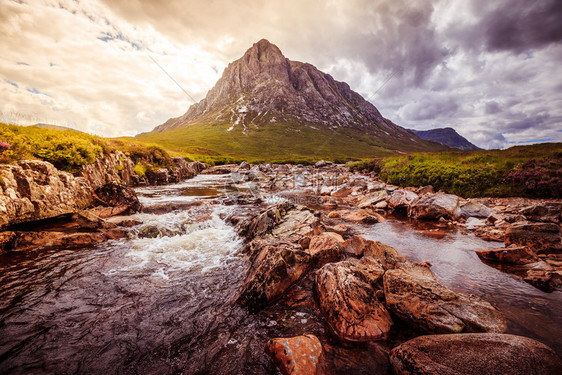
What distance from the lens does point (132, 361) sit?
4082 millimetres

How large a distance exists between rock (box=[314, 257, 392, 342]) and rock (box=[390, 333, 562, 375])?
766 mm

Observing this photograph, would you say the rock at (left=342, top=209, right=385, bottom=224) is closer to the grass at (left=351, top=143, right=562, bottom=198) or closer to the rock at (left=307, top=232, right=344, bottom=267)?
the rock at (left=307, top=232, right=344, bottom=267)

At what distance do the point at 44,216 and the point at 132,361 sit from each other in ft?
33.9

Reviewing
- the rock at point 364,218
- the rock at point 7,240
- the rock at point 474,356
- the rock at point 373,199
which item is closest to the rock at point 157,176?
the rock at point 7,240

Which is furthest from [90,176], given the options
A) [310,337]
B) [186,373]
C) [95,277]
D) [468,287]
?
[468,287]

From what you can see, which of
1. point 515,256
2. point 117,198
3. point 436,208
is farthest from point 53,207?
point 436,208

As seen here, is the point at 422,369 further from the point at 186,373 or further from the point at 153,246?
the point at 153,246

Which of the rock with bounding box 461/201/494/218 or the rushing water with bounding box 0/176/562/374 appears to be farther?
the rock with bounding box 461/201/494/218

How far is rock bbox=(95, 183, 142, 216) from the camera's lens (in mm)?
13734

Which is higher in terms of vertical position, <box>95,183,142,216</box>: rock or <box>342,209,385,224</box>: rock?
<box>95,183,142,216</box>: rock

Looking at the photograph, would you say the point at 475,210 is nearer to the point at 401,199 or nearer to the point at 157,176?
the point at 401,199

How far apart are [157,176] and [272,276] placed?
3063 centimetres

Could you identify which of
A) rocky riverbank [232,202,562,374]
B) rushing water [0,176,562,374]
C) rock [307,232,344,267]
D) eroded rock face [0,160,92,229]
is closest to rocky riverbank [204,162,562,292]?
rushing water [0,176,562,374]

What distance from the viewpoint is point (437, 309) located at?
458 centimetres
